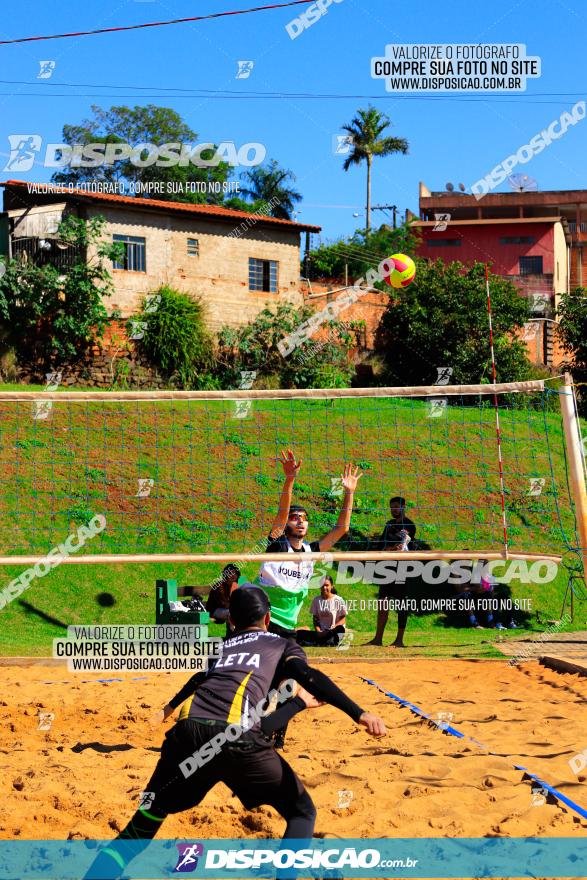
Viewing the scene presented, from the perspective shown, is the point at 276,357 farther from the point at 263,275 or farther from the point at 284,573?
the point at 284,573

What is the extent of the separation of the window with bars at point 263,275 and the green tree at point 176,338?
16.4 feet

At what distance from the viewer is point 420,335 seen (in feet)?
107

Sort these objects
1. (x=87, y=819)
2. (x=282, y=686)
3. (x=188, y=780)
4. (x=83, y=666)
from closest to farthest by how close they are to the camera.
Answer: (x=188, y=780)
(x=282, y=686)
(x=87, y=819)
(x=83, y=666)

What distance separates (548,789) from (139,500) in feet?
42.5

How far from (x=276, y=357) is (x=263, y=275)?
5.03 metres

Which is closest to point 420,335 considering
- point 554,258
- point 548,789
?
point 554,258

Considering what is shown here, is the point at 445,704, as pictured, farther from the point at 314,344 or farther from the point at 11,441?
the point at 314,344

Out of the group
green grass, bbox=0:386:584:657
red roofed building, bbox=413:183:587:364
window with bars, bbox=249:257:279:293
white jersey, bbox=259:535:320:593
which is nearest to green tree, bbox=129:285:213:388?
window with bars, bbox=249:257:279:293

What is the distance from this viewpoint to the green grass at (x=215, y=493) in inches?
567

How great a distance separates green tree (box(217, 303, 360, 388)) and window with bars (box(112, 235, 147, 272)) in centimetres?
370

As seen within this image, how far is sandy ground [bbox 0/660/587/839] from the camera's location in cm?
503

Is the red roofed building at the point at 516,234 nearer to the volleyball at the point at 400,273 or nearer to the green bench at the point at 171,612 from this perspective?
the volleyball at the point at 400,273

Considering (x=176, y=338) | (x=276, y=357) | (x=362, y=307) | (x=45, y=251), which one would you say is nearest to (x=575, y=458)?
(x=176, y=338)

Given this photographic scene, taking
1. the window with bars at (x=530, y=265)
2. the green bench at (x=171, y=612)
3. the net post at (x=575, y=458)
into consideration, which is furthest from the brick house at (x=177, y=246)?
the net post at (x=575, y=458)
